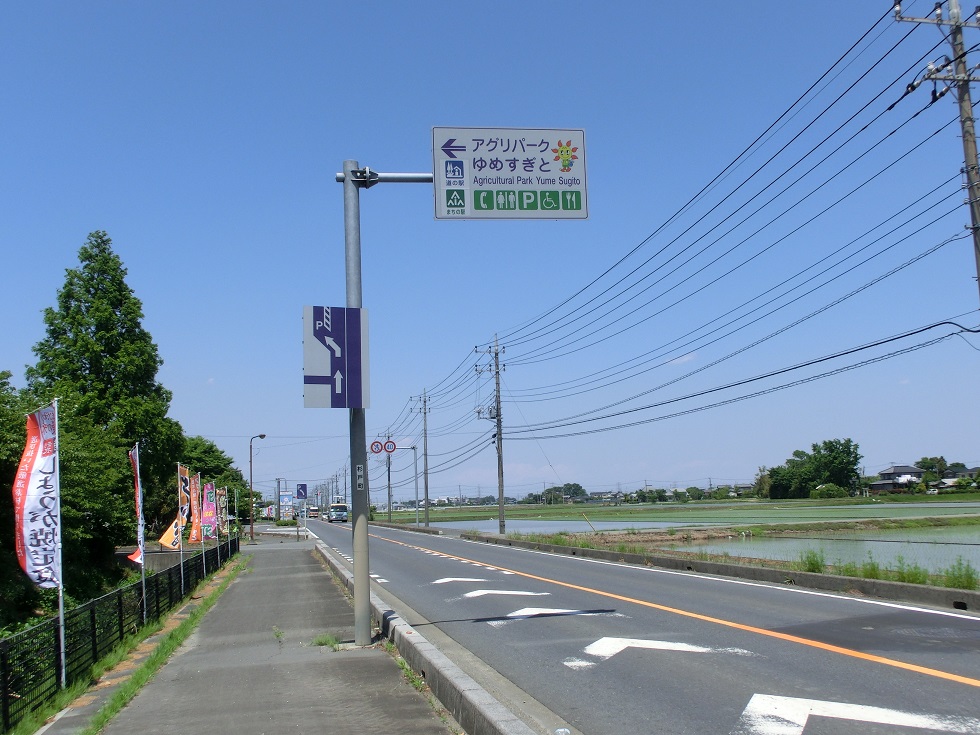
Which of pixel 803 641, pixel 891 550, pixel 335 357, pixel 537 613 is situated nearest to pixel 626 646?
pixel 803 641

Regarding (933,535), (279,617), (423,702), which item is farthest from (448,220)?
(933,535)

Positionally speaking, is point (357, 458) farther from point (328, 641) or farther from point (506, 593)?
point (506, 593)

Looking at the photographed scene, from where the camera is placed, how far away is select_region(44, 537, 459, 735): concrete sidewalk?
6723 millimetres

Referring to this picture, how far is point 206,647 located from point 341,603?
4.36 meters

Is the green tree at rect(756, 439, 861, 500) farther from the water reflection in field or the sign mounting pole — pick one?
the sign mounting pole

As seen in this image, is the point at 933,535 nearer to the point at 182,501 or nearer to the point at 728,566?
the point at 728,566

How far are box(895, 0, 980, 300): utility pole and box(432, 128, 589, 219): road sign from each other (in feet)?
29.6

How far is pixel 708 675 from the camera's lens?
25.9 ft

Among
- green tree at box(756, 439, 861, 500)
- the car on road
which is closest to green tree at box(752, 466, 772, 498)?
green tree at box(756, 439, 861, 500)

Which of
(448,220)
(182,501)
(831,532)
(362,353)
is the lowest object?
(831,532)

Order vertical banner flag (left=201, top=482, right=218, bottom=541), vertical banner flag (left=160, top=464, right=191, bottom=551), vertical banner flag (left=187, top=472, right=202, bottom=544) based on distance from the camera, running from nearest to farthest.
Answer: vertical banner flag (left=160, top=464, right=191, bottom=551), vertical banner flag (left=187, top=472, right=202, bottom=544), vertical banner flag (left=201, top=482, right=218, bottom=541)

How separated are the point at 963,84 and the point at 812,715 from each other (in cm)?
1435

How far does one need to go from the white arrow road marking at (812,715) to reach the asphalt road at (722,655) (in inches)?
0.5

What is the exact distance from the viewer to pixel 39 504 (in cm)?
955
